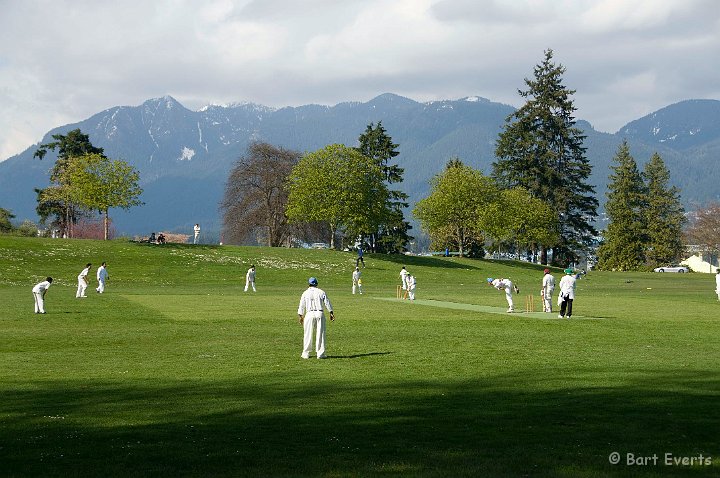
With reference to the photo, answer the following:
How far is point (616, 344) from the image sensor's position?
26312 millimetres

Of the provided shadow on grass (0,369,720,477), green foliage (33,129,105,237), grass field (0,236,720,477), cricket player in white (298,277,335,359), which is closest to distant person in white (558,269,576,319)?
grass field (0,236,720,477)

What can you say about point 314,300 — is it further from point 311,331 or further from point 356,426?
point 356,426

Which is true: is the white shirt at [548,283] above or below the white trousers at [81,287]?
above

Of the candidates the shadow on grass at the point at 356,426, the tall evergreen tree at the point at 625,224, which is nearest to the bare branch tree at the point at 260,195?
the tall evergreen tree at the point at 625,224

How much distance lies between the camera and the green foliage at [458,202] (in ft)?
359

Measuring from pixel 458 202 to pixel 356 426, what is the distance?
9697 cm

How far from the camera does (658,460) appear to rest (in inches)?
436

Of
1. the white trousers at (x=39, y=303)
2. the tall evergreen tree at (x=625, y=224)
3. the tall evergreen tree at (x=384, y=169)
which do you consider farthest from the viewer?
the tall evergreen tree at (x=625, y=224)

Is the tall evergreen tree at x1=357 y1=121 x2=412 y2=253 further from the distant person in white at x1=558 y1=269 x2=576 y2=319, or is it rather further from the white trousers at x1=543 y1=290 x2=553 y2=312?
the distant person in white at x1=558 y1=269 x2=576 y2=319

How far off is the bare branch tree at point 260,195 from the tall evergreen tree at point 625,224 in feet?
165

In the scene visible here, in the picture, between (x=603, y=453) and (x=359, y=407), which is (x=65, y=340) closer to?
(x=359, y=407)

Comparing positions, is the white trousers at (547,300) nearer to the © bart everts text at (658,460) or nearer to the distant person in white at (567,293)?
the distant person in white at (567,293)

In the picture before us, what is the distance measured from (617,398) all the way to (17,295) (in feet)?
144

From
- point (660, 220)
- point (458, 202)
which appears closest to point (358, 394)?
point (458, 202)
